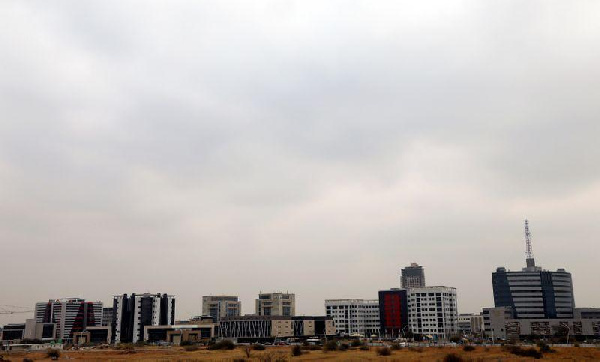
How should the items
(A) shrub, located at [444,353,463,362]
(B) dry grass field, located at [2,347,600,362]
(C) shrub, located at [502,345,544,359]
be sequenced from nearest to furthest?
(A) shrub, located at [444,353,463,362]
(B) dry grass field, located at [2,347,600,362]
(C) shrub, located at [502,345,544,359]

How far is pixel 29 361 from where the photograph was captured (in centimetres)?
9131

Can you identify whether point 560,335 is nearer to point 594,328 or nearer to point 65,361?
point 594,328

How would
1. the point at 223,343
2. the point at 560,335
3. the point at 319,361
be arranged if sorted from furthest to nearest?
the point at 560,335
the point at 223,343
the point at 319,361

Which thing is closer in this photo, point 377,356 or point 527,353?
point 527,353

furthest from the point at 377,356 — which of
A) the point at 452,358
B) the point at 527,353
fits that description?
the point at 527,353

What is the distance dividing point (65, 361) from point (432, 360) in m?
66.3

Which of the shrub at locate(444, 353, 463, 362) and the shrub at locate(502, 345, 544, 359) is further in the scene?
the shrub at locate(502, 345, 544, 359)

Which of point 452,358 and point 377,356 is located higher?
point 452,358

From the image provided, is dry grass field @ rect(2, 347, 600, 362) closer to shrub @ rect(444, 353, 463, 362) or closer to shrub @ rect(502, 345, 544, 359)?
shrub @ rect(502, 345, 544, 359)

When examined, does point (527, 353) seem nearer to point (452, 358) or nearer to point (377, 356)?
point (452, 358)

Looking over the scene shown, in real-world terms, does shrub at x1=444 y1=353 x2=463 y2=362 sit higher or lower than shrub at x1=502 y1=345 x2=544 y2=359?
higher

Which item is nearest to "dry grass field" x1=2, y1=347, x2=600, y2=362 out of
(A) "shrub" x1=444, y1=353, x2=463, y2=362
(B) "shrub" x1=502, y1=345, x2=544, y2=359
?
(B) "shrub" x1=502, y1=345, x2=544, y2=359

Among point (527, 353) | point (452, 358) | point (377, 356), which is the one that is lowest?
point (377, 356)

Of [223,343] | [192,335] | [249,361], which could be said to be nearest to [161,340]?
[192,335]
